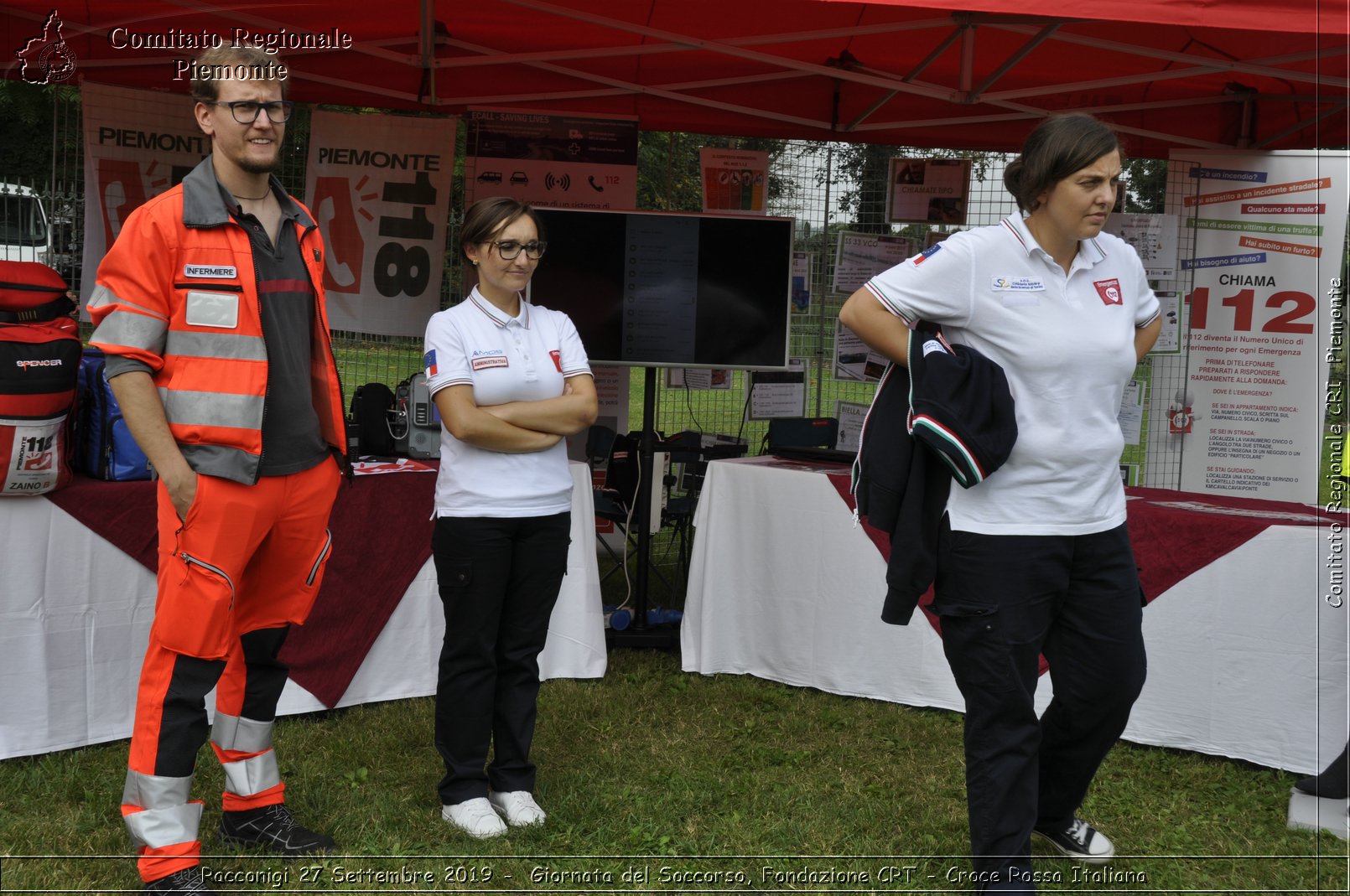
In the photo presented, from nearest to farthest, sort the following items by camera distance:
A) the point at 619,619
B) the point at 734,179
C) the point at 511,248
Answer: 1. the point at 511,248
2. the point at 619,619
3. the point at 734,179

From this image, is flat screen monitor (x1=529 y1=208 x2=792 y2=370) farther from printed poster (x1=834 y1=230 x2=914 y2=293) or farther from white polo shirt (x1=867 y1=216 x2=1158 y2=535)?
white polo shirt (x1=867 y1=216 x2=1158 y2=535)

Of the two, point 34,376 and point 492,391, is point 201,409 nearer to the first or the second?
point 492,391

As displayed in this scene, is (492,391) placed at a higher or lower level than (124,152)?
lower

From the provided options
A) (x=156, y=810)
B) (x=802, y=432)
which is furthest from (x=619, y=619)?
(x=156, y=810)

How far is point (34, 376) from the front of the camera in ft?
10.2

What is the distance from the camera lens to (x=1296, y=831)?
10.7 feet

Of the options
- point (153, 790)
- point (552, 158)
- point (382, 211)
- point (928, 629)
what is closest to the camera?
point (153, 790)

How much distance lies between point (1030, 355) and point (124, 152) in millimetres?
4004

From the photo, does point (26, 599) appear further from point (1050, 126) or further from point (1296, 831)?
point (1296, 831)

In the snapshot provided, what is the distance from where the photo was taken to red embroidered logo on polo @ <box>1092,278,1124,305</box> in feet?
8.36

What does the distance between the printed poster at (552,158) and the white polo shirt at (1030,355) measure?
3.19 m

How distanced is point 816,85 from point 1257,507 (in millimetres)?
2640

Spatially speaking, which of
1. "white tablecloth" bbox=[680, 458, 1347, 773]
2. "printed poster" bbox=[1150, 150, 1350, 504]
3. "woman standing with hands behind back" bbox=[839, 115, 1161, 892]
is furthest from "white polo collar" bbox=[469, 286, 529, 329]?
"printed poster" bbox=[1150, 150, 1350, 504]

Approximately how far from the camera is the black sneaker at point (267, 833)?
289cm
